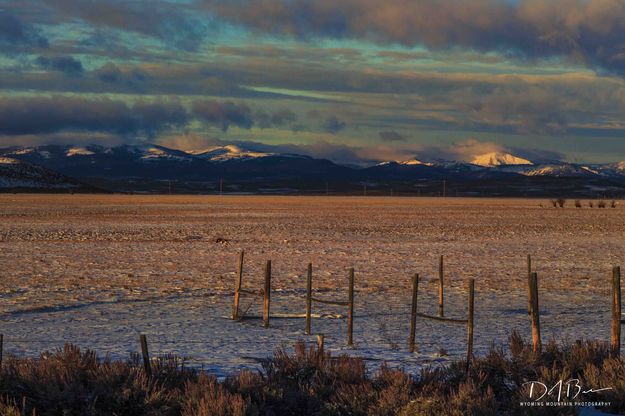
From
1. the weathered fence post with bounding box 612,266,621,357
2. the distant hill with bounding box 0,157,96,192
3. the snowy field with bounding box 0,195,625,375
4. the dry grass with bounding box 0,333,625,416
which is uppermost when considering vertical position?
the distant hill with bounding box 0,157,96,192

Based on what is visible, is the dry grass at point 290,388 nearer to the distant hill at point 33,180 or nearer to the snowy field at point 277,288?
the snowy field at point 277,288

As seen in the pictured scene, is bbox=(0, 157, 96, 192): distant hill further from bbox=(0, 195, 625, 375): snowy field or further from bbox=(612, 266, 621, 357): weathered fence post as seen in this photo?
bbox=(612, 266, 621, 357): weathered fence post

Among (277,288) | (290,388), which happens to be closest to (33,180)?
(277,288)

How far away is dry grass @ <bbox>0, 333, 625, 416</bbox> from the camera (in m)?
7.79

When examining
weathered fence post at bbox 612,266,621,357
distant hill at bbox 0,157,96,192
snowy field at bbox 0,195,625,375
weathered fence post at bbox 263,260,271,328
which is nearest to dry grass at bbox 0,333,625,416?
weathered fence post at bbox 612,266,621,357

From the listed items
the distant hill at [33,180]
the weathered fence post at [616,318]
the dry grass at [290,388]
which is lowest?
the dry grass at [290,388]

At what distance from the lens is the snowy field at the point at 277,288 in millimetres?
12078

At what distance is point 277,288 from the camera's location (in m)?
17.9

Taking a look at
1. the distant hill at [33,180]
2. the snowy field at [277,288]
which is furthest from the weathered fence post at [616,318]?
the distant hill at [33,180]

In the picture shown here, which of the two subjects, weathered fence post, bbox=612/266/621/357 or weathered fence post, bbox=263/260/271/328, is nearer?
weathered fence post, bbox=612/266/621/357
